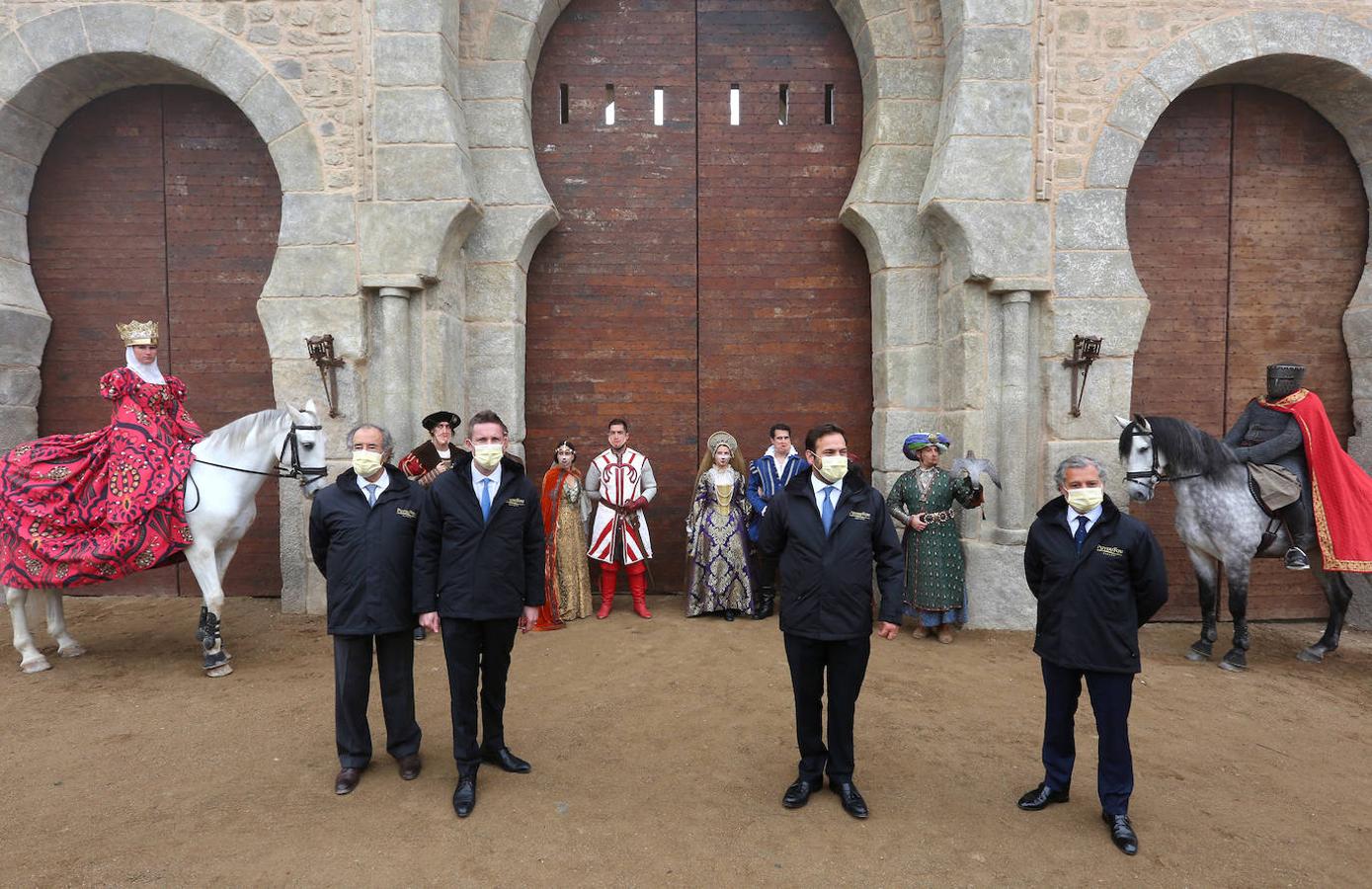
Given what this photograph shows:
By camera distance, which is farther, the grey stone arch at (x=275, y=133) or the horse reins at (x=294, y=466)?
Answer: the grey stone arch at (x=275, y=133)

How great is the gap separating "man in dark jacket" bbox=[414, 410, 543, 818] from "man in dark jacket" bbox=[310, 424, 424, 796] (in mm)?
136

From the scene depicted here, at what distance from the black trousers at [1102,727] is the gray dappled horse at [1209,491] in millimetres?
2517

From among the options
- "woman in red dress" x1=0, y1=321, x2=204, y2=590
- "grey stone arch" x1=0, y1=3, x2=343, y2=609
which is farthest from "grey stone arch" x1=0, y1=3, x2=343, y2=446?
"woman in red dress" x1=0, y1=321, x2=204, y2=590

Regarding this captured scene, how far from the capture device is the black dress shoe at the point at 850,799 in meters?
3.02

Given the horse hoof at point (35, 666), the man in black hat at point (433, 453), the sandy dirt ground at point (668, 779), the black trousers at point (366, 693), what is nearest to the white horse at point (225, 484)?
the horse hoof at point (35, 666)

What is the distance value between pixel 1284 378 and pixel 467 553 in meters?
5.68

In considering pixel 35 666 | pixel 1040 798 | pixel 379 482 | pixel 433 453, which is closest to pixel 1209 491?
pixel 1040 798

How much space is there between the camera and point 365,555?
3.19 m

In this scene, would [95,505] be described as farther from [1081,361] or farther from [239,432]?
[1081,361]

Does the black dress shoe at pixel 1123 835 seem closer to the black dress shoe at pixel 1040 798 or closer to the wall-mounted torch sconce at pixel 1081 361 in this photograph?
the black dress shoe at pixel 1040 798

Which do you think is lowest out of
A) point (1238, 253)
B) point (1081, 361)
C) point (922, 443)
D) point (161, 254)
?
point (922, 443)

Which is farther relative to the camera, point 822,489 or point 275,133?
point 275,133

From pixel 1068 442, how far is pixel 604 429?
4.05 m

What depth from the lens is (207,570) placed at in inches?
187
